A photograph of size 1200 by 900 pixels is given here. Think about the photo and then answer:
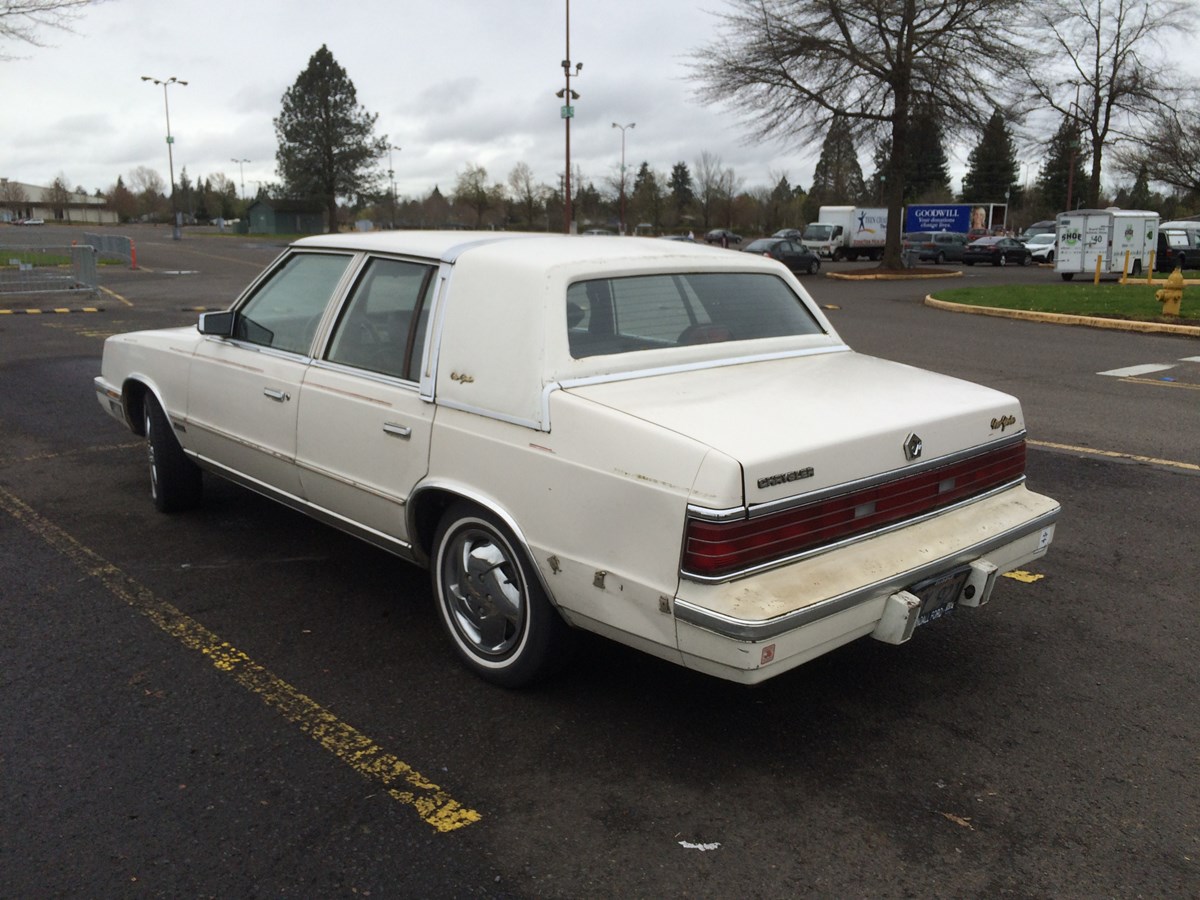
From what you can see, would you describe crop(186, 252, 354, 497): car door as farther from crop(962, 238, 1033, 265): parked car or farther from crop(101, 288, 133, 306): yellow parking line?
crop(962, 238, 1033, 265): parked car

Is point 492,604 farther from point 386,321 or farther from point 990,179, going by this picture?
point 990,179

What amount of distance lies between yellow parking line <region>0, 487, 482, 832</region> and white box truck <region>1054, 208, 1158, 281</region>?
90.9 feet

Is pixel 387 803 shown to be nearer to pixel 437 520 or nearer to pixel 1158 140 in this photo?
pixel 437 520

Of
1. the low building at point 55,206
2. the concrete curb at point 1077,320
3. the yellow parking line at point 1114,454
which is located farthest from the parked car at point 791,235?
the low building at point 55,206

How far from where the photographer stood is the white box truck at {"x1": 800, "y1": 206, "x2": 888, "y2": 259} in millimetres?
49250

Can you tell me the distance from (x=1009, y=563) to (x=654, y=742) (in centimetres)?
149

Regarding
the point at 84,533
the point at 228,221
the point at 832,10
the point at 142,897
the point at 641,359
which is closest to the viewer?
the point at 142,897

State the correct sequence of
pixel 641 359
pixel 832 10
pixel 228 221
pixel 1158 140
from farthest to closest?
pixel 228 221 → pixel 1158 140 → pixel 832 10 → pixel 641 359

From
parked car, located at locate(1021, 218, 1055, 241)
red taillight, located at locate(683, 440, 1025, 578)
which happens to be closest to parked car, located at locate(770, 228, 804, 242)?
parked car, located at locate(1021, 218, 1055, 241)

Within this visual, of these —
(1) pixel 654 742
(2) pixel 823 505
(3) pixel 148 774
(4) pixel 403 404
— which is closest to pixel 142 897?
(3) pixel 148 774

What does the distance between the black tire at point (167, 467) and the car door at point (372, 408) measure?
151cm

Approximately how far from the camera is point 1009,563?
12.4 ft

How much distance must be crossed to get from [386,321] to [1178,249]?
38647 mm

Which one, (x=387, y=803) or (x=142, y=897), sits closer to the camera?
(x=142, y=897)
